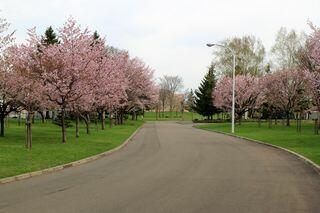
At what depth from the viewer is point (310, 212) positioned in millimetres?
8031

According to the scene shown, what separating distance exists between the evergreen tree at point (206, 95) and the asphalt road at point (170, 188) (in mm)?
60066

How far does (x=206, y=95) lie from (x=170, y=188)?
6677 centimetres

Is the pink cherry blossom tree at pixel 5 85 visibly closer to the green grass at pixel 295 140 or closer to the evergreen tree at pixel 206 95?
the green grass at pixel 295 140

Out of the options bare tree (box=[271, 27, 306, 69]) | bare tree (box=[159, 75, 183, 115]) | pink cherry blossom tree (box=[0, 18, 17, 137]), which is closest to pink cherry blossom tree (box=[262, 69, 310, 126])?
bare tree (box=[271, 27, 306, 69])

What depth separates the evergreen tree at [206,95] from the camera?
76.8 metres

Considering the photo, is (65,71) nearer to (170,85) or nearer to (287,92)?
(287,92)

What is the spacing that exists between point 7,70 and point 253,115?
63.8 m

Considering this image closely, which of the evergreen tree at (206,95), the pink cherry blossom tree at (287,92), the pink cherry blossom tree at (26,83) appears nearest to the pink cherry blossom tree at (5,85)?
the pink cherry blossom tree at (26,83)

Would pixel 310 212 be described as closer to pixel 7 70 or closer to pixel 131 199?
pixel 131 199

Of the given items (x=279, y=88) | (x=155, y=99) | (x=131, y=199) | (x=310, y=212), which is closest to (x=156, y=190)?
(x=131, y=199)

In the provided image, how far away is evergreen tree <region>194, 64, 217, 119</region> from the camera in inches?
3024

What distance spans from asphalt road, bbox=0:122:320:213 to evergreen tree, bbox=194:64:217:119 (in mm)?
60066

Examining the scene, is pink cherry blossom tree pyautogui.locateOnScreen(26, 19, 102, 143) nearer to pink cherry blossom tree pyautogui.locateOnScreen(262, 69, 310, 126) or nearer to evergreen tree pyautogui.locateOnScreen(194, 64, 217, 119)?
pink cherry blossom tree pyautogui.locateOnScreen(262, 69, 310, 126)

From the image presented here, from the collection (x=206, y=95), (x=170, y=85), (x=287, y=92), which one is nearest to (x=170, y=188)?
(x=287, y=92)
